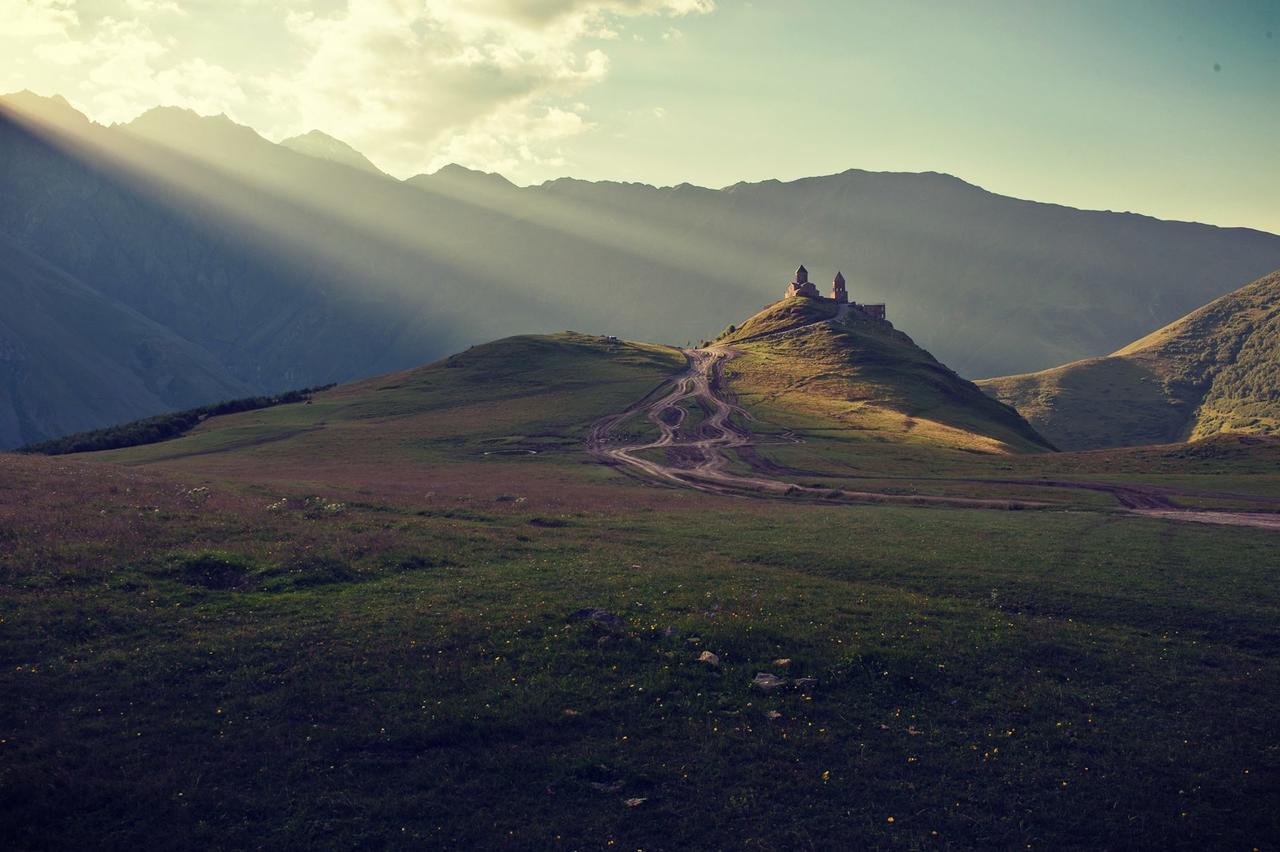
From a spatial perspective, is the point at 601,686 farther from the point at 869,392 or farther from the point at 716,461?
the point at 869,392

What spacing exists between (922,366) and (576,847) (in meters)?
166

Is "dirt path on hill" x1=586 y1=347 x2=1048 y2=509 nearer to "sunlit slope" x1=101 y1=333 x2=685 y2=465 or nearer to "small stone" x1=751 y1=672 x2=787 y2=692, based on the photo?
"sunlit slope" x1=101 y1=333 x2=685 y2=465

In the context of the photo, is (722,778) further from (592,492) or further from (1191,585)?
(592,492)

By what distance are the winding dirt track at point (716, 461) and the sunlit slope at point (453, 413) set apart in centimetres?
537

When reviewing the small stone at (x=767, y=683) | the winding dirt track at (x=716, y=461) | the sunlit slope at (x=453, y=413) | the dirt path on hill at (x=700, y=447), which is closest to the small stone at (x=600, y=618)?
the small stone at (x=767, y=683)

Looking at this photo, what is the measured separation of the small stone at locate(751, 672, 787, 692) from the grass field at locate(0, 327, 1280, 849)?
18 centimetres

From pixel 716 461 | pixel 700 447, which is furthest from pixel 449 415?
pixel 716 461

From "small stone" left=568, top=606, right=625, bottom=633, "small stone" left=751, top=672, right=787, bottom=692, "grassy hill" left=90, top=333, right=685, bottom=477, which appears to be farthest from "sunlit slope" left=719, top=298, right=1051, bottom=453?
"small stone" left=751, top=672, right=787, bottom=692

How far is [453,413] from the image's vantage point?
124m

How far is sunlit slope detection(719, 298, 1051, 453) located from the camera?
11531cm

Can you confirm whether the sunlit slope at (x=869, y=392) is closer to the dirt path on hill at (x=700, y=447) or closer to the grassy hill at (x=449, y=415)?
the dirt path on hill at (x=700, y=447)

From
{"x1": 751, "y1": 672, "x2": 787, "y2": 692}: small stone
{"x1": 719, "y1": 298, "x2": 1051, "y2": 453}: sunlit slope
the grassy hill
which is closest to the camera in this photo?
{"x1": 751, "y1": 672, "x2": 787, "y2": 692}: small stone

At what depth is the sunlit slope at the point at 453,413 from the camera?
9375 centimetres

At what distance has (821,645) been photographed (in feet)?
79.4
